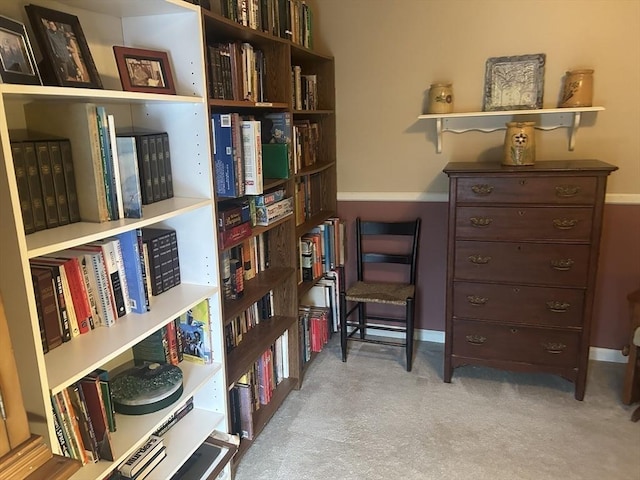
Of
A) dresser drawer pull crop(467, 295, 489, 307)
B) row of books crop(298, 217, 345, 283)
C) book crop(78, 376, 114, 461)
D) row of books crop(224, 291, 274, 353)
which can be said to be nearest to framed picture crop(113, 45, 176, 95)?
book crop(78, 376, 114, 461)

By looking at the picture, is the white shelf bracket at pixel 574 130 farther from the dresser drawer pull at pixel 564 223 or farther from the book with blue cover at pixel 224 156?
the book with blue cover at pixel 224 156

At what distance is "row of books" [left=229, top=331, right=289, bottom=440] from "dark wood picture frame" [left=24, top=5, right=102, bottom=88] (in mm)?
1332

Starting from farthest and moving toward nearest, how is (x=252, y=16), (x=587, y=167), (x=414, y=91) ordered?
(x=414, y=91), (x=587, y=167), (x=252, y=16)

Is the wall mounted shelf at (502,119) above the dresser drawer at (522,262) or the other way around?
above

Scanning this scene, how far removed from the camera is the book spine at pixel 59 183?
129 centimetres

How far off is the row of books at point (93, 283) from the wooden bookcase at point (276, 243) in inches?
17.2

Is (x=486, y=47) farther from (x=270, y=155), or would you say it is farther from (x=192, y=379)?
(x=192, y=379)

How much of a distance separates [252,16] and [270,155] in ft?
1.99

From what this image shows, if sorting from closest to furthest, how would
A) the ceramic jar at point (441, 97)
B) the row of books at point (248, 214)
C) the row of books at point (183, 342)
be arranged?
the row of books at point (183, 342) → the row of books at point (248, 214) → the ceramic jar at point (441, 97)

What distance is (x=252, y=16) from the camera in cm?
204

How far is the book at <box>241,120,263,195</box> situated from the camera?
78.1 inches

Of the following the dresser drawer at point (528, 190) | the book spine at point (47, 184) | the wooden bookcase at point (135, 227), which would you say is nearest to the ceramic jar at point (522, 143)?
the dresser drawer at point (528, 190)

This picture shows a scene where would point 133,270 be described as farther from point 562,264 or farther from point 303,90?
point 562,264

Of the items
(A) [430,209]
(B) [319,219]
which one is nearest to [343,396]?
(B) [319,219]
